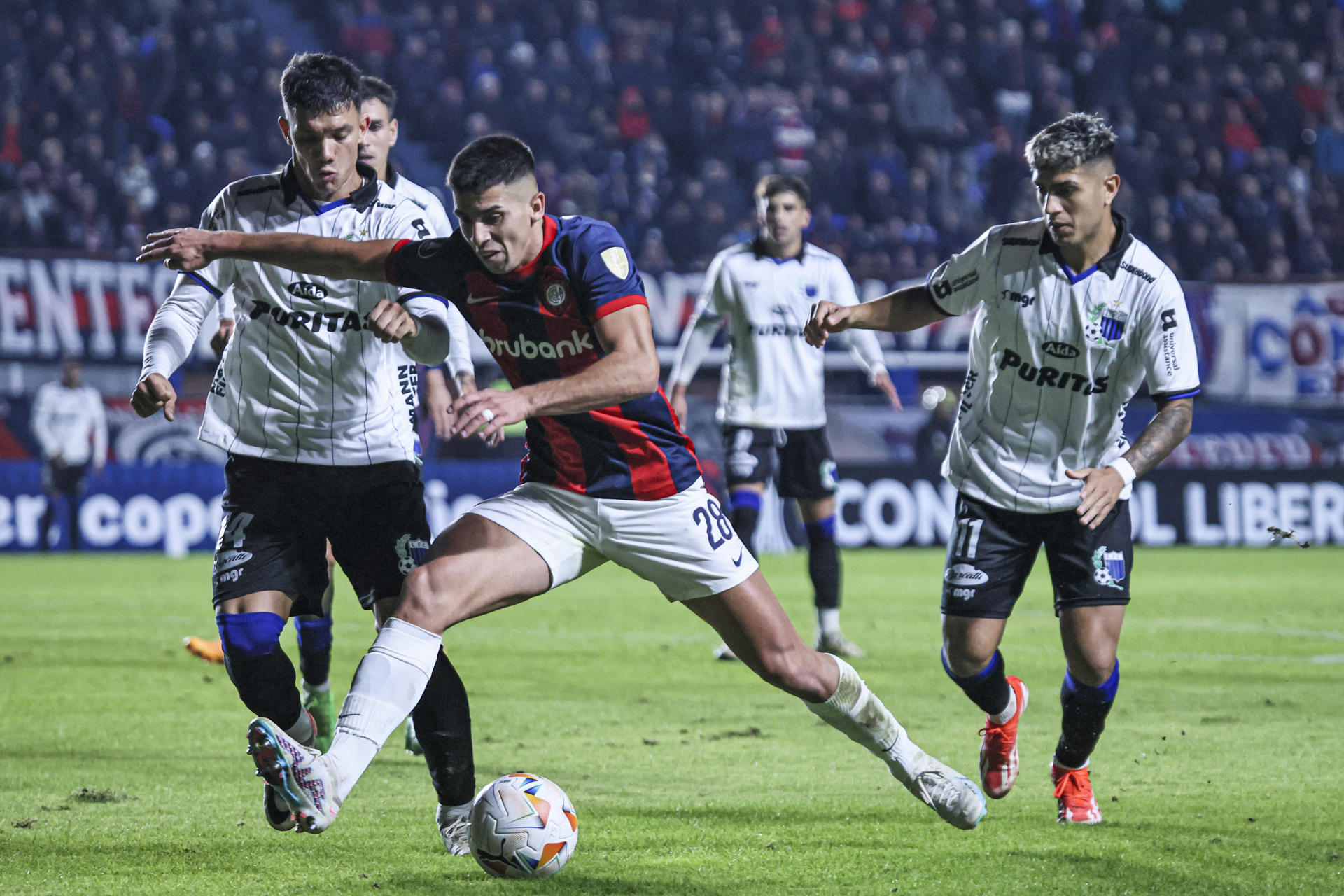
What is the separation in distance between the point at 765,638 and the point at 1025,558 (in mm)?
1201

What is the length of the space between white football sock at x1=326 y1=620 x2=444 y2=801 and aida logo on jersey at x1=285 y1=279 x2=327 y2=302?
A: 3.80 feet

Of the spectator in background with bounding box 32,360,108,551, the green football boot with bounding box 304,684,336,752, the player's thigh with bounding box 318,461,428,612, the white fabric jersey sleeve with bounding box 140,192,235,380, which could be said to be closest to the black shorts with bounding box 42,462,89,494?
the spectator in background with bounding box 32,360,108,551

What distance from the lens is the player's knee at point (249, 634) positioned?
14.3 feet

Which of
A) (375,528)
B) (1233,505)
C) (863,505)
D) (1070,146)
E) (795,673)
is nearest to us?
(795,673)

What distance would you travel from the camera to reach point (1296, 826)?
4480 millimetres

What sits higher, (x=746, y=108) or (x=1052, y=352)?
(x=746, y=108)

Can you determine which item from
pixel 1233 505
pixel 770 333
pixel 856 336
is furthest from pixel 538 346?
pixel 1233 505

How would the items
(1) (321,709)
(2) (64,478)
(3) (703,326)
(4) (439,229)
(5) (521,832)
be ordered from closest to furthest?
(5) (521,832)
(4) (439,229)
(1) (321,709)
(3) (703,326)
(2) (64,478)

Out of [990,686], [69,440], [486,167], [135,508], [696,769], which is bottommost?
[135,508]

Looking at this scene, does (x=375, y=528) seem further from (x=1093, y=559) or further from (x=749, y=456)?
(x=749, y=456)

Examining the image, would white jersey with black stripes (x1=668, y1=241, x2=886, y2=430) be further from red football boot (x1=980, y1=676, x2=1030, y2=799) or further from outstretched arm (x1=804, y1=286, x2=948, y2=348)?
red football boot (x1=980, y1=676, x2=1030, y2=799)

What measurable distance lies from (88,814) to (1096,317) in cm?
340

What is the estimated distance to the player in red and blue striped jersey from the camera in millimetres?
3932

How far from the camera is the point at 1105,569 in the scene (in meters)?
4.75
